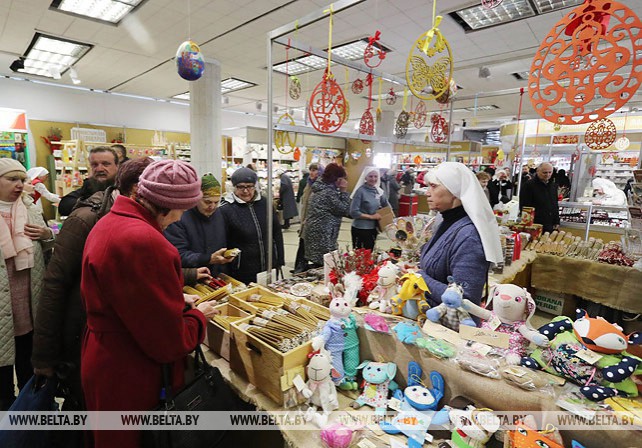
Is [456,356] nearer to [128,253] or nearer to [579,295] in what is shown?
[128,253]

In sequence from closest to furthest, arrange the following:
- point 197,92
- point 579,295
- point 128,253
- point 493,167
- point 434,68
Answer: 1. point 128,253
2. point 434,68
3. point 579,295
4. point 197,92
5. point 493,167

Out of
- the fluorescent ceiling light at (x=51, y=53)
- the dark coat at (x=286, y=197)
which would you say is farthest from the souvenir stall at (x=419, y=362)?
the fluorescent ceiling light at (x=51, y=53)

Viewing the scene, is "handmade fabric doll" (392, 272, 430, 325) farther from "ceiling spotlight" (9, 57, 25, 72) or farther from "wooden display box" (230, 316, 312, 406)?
"ceiling spotlight" (9, 57, 25, 72)

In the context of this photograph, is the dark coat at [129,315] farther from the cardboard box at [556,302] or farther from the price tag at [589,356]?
the cardboard box at [556,302]

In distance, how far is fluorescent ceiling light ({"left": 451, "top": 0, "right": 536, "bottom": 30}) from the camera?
4.34 meters

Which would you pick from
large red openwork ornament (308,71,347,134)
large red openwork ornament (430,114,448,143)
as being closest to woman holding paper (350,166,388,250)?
large red openwork ornament (430,114,448,143)

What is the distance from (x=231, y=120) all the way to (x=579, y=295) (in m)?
13.2

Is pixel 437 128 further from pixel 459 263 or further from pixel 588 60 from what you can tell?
pixel 459 263

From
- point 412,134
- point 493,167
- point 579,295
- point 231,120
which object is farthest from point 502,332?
point 412,134

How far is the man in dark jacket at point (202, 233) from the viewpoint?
228cm

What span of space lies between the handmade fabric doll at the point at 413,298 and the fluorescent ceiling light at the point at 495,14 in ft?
14.3

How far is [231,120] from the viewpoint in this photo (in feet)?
45.8

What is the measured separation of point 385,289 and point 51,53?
27.0 feet

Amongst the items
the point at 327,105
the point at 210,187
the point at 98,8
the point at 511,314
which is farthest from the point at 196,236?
the point at 98,8
